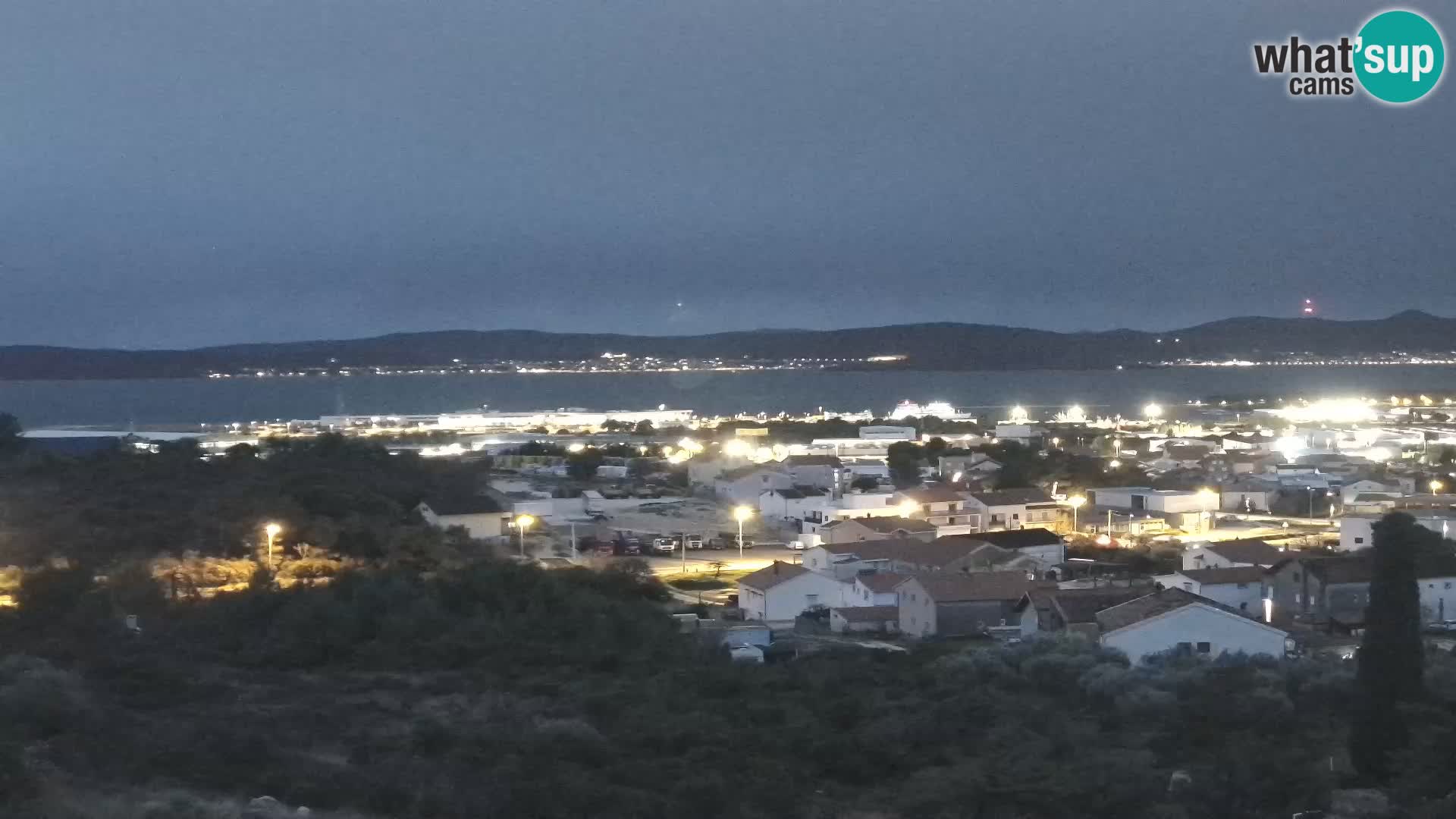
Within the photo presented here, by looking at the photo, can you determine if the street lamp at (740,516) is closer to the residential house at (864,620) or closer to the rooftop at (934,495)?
the rooftop at (934,495)

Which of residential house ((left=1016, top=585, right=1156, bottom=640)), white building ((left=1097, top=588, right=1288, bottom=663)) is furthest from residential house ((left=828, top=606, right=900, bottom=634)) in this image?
white building ((left=1097, top=588, right=1288, bottom=663))

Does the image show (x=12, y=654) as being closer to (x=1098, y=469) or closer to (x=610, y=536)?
(x=610, y=536)

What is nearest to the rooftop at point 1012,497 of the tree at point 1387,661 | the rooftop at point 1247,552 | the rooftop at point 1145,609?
the rooftop at point 1247,552

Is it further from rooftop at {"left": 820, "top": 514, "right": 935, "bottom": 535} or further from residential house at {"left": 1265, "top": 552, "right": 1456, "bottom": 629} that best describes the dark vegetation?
rooftop at {"left": 820, "top": 514, "right": 935, "bottom": 535}

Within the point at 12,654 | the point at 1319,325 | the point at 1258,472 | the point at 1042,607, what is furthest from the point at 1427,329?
the point at 12,654

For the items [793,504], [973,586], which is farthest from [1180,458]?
[973,586]

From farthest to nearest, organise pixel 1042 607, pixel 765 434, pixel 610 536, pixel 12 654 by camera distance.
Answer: pixel 765 434 < pixel 610 536 < pixel 1042 607 < pixel 12 654
